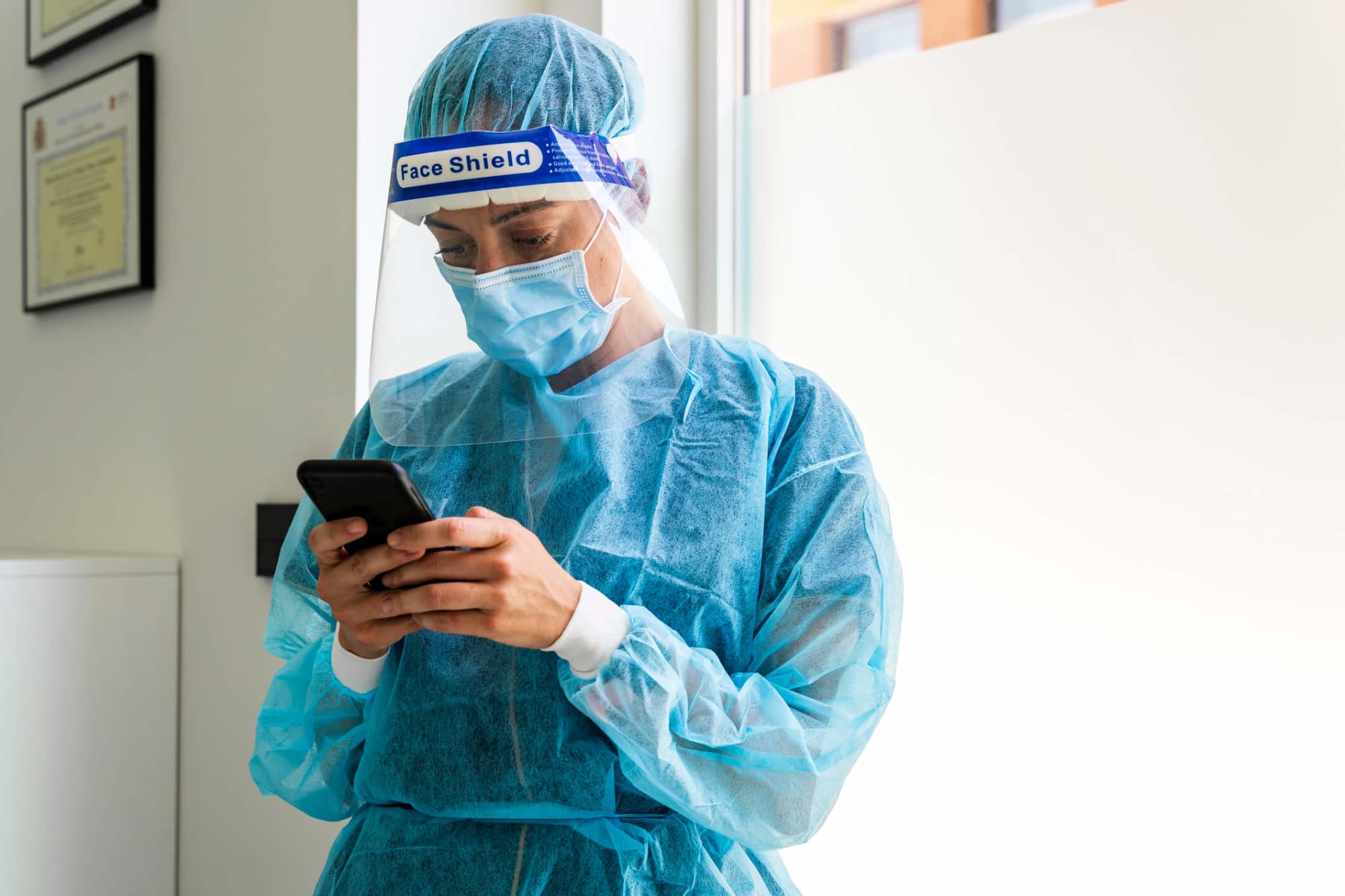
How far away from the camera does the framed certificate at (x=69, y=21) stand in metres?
1.83

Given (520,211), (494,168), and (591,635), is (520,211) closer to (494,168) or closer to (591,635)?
(494,168)

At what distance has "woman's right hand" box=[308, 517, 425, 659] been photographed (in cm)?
82

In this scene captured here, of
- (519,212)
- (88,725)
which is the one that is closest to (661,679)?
(519,212)

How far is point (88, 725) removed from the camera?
5.36ft

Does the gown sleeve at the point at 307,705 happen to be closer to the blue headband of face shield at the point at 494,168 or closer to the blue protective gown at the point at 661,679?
the blue protective gown at the point at 661,679

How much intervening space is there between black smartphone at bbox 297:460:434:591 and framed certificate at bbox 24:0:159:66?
1363 millimetres

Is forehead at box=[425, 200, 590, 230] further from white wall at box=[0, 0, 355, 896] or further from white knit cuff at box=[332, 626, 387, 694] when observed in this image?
white wall at box=[0, 0, 355, 896]

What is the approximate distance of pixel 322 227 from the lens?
58.9 inches

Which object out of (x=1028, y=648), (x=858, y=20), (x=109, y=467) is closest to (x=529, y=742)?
(x=1028, y=648)

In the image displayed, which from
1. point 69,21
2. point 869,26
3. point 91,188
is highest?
point 69,21

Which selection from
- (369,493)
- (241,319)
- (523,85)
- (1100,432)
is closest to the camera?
(369,493)

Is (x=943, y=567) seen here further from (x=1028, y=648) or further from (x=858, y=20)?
(x=858, y=20)

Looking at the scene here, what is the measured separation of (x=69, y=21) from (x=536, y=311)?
1.55m

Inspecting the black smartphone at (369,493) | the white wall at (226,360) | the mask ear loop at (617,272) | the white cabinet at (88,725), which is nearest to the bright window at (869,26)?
the white wall at (226,360)
